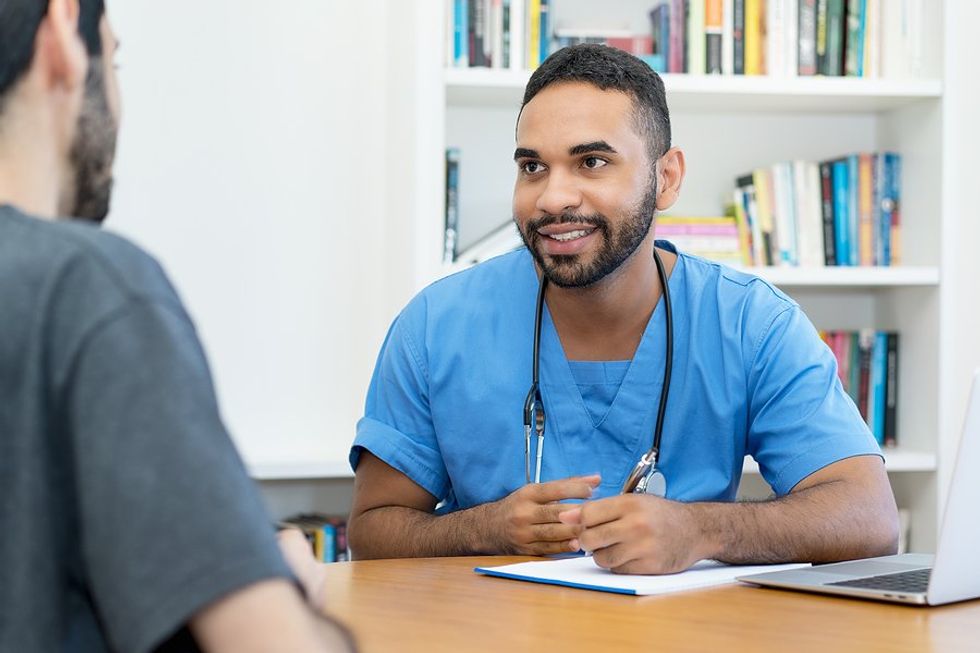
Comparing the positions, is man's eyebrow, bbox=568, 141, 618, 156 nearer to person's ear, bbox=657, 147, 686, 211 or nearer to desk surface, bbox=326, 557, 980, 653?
person's ear, bbox=657, 147, 686, 211

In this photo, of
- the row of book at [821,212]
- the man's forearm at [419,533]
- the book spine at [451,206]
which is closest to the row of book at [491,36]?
the book spine at [451,206]

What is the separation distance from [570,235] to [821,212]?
44.8 inches

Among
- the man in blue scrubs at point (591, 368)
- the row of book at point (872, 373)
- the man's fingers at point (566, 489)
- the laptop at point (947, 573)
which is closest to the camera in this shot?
the laptop at point (947, 573)

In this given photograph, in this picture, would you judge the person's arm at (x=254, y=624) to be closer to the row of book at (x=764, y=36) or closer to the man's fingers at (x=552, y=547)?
the man's fingers at (x=552, y=547)

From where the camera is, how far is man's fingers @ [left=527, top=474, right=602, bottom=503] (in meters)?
1.38

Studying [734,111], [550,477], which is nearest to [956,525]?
[550,477]

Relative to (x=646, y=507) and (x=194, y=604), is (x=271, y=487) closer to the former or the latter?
(x=646, y=507)

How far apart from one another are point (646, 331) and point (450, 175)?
3.18ft

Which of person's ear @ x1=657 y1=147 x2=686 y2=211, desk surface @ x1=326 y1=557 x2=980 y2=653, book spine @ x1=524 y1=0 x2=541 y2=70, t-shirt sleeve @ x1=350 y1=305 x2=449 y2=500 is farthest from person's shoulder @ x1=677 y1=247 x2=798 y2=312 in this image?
book spine @ x1=524 y1=0 x2=541 y2=70

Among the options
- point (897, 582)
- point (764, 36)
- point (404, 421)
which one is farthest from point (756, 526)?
point (764, 36)

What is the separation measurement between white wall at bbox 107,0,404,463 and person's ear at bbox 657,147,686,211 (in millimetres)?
938

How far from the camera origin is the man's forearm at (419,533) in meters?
1.54

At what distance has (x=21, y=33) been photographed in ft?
2.29

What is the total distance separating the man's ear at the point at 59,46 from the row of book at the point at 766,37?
1.94m
